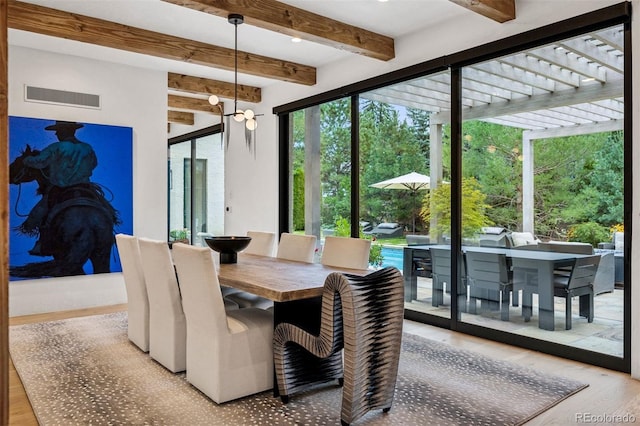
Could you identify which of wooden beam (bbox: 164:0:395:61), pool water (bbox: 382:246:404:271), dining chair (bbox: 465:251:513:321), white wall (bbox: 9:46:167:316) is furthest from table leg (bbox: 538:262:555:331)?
white wall (bbox: 9:46:167:316)

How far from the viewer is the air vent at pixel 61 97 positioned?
489 centimetres

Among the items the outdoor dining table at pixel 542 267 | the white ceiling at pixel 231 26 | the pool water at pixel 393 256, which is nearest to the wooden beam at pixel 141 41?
the white ceiling at pixel 231 26

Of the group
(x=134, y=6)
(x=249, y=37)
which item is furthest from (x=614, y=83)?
(x=134, y=6)

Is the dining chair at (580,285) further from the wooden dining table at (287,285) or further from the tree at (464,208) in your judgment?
the wooden dining table at (287,285)

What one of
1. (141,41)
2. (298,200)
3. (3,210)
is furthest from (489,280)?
(141,41)

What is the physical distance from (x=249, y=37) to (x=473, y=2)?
227 cm

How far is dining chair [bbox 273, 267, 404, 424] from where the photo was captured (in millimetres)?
2326

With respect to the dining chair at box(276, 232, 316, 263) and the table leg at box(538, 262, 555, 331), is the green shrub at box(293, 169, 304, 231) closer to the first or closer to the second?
the dining chair at box(276, 232, 316, 263)

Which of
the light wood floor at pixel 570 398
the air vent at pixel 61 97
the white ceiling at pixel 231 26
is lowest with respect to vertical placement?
the light wood floor at pixel 570 398

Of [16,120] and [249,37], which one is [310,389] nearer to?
[249,37]

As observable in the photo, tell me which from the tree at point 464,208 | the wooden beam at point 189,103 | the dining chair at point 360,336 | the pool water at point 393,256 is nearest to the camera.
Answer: the dining chair at point 360,336

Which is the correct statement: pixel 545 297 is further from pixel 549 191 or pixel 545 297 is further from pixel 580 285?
pixel 549 191

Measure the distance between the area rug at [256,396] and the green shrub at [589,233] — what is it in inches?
41.0

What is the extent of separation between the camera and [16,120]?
15.6ft
